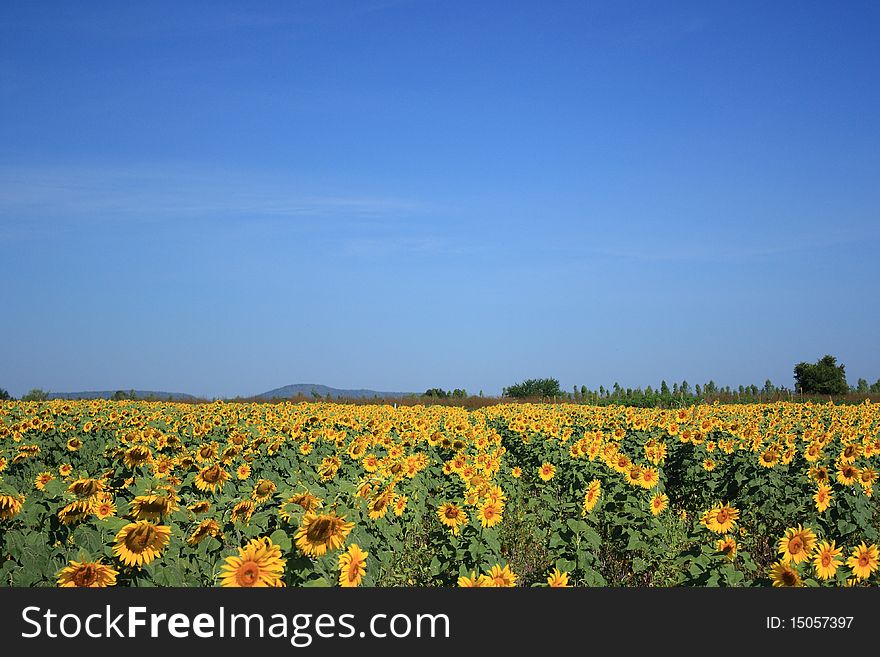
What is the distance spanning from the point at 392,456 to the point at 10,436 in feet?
29.2

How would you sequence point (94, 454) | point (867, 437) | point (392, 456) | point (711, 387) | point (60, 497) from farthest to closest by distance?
point (711, 387), point (94, 454), point (867, 437), point (392, 456), point (60, 497)

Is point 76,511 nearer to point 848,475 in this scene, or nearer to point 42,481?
point 42,481

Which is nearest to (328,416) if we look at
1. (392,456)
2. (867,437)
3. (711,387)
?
(392,456)

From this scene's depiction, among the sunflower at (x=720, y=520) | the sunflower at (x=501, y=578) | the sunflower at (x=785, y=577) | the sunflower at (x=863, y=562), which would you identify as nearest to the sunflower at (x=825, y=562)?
the sunflower at (x=863, y=562)

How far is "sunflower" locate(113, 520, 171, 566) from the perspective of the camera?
448cm

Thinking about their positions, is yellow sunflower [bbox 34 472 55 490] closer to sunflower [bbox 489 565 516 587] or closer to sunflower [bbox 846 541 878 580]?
sunflower [bbox 489 565 516 587]

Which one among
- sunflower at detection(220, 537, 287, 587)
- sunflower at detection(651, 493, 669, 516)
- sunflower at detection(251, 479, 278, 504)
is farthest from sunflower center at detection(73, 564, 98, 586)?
sunflower at detection(651, 493, 669, 516)

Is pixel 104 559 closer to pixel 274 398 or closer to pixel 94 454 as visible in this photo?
pixel 94 454

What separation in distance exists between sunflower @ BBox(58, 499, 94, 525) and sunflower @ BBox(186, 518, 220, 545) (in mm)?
954

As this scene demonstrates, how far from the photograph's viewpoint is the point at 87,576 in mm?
4164

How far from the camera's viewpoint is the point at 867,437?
11.7 meters

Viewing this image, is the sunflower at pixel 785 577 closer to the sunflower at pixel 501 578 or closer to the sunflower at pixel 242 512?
the sunflower at pixel 501 578

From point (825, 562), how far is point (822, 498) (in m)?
3.82

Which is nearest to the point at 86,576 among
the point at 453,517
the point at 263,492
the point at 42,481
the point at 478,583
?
the point at 263,492
